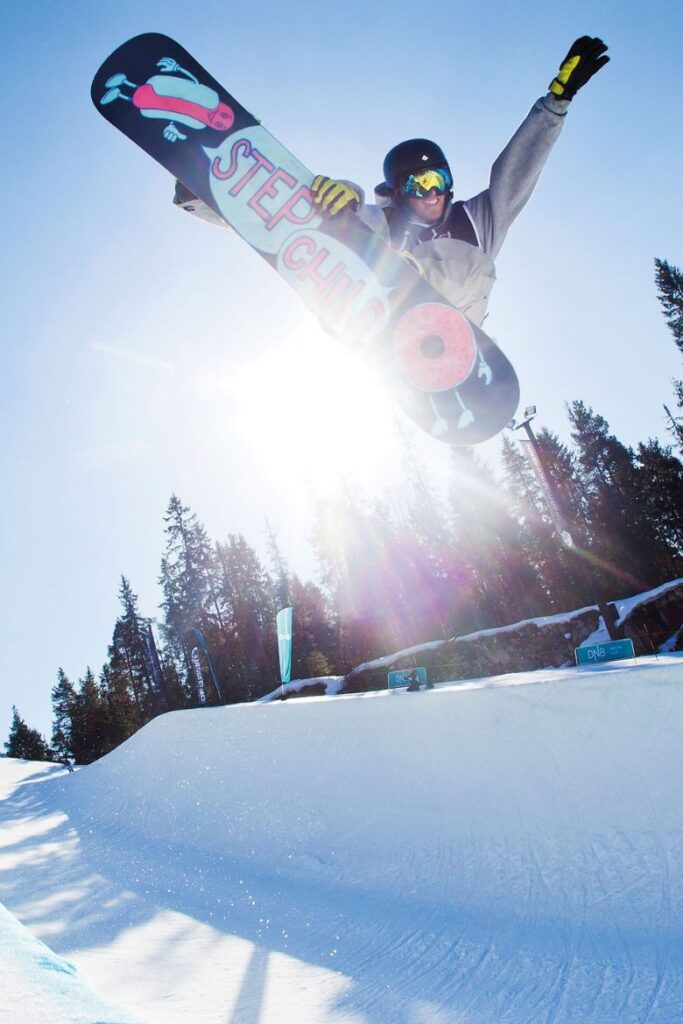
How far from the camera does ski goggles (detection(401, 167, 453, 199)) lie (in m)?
3.71

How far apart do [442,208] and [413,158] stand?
0.38 meters

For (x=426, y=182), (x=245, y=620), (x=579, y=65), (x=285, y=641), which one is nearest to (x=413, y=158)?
(x=426, y=182)

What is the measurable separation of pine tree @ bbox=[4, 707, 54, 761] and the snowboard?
5537 cm

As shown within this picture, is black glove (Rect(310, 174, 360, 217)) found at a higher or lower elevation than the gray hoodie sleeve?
higher

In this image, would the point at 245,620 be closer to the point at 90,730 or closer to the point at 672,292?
the point at 90,730

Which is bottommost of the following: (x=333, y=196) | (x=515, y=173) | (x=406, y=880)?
(x=406, y=880)

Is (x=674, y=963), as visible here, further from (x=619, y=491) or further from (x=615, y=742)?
(x=619, y=491)

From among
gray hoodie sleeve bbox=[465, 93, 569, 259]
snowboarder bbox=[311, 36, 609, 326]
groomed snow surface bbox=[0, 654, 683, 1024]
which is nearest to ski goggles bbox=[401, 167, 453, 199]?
snowboarder bbox=[311, 36, 609, 326]

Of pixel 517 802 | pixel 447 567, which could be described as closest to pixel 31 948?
pixel 517 802

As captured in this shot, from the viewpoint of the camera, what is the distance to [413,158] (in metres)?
3.74

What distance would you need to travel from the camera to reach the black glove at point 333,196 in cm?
379

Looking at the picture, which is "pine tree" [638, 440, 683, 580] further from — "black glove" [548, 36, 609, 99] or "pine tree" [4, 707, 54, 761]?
→ "pine tree" [4, 707, 54, 761]

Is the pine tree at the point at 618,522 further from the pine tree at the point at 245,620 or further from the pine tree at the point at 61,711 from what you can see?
the pine tree at the point at 61,711

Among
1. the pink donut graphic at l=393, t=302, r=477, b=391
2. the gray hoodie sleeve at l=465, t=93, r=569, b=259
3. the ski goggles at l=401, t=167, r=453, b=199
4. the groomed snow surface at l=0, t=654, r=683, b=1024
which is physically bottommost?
the groomed snow surface at l=0, t=654, r=683, b=1024
